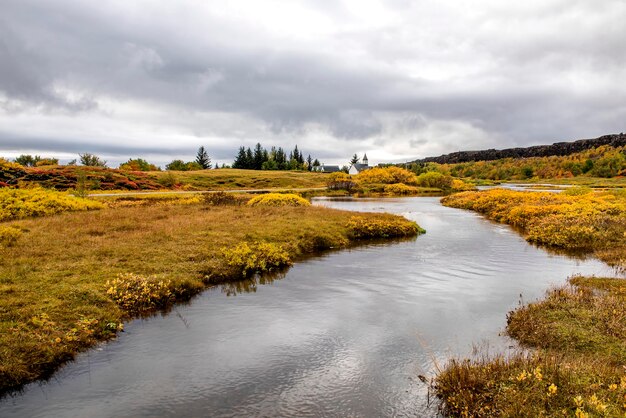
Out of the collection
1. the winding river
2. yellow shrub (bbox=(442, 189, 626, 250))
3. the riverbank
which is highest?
yellow shrub (bbox=(442, 189, 626, 250))

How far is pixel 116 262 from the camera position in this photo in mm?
16594

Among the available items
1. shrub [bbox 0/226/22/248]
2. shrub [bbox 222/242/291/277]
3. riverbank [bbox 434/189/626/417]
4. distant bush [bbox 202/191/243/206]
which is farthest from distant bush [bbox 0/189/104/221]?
riverbank [bbox 434/189/626/417]

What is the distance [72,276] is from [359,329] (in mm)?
10855

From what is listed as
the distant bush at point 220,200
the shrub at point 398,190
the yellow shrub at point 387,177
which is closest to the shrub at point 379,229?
the distant bush at point 220,200

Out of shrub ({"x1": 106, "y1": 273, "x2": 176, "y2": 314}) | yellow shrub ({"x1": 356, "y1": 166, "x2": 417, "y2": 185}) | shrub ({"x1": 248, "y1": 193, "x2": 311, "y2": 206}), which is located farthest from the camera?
yellow shrub ({"x1": 356, "y1": 166, "x2": 417, "y2": 185})

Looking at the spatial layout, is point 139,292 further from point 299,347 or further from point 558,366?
point 558,366

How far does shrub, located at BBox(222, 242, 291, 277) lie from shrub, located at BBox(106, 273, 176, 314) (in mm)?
4247

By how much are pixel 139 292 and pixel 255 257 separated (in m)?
6.44

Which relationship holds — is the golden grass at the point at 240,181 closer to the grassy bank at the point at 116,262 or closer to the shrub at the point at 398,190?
the shrub at the point at 398,190

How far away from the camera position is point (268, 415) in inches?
312

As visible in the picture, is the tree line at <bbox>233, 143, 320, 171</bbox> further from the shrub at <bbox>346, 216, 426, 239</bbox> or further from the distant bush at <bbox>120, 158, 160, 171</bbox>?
the shrub at <bbox>346, 216, 426, 239</bbox>

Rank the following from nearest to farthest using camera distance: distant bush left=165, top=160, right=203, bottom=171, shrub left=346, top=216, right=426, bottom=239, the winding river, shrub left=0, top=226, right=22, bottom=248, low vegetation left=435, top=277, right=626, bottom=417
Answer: low vegetation left=435, top=277, right=626, bottom=417, the winding river, shrub left=0, top=226, right=22, bottom=248, shrub left=346, top=216, right=426, bottom=239, distant bush left=165, top=160, right=203, bottom=171

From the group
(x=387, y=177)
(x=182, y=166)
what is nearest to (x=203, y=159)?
(x=182, y=166)

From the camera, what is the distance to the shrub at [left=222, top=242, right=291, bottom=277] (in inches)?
741
